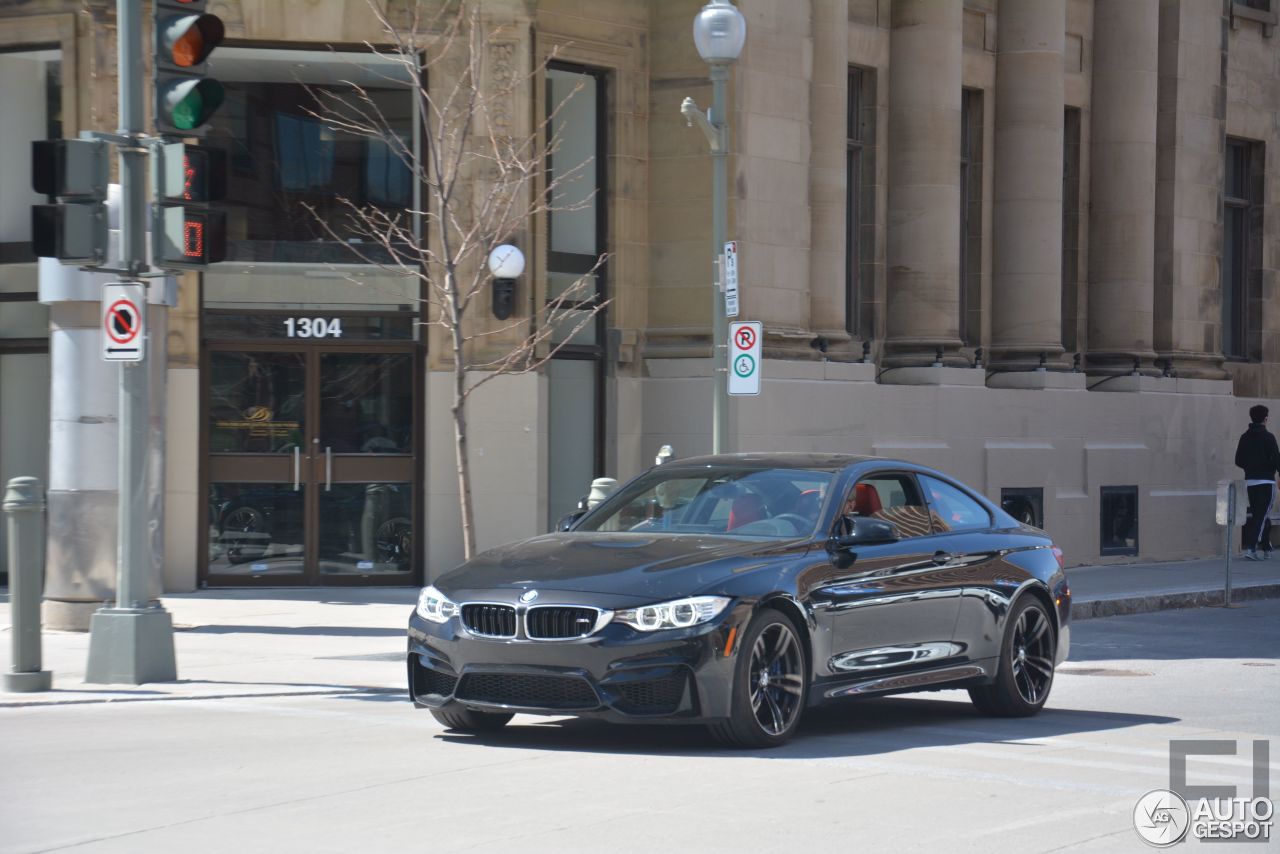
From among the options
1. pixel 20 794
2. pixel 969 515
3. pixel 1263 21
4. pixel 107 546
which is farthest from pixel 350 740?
pixel 1263 21

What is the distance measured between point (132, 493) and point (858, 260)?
1377 centimetres

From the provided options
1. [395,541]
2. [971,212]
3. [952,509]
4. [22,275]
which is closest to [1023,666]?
[952,509]

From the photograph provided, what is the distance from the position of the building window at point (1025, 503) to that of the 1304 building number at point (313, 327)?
9483 mm

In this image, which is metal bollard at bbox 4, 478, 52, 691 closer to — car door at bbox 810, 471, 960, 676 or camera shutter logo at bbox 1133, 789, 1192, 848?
car door at bbox 810, 471, 960, 676

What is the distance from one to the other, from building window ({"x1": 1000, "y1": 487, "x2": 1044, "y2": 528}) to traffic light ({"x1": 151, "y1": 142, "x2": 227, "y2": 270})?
560 inches

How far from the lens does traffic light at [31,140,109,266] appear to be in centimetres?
1225

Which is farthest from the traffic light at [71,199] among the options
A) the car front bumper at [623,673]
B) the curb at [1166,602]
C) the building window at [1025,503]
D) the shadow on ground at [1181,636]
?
the building window at [1025,503]

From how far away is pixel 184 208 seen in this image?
12.4m

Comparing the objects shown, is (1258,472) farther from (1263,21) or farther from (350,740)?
(350,740)

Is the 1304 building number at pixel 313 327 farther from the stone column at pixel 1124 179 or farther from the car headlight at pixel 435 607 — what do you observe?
the stone column at pixel 1124 179

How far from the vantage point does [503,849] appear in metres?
6.96

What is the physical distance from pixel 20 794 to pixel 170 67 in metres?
5.67

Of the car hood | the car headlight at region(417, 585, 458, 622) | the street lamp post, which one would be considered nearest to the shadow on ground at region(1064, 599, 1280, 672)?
the street lamp post

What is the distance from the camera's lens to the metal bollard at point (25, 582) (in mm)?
11797
